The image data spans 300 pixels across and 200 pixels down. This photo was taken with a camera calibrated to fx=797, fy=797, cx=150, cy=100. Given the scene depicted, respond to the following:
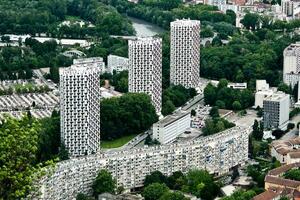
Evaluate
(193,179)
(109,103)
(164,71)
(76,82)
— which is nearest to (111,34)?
(164,71)

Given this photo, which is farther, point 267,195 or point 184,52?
point 184,52

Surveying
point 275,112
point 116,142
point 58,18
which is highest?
point 58,18

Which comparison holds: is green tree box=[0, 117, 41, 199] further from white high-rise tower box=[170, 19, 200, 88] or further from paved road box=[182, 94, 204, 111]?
white high-rise tower box=[170, 19, 200, 88]

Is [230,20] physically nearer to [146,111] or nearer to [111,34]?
[111,34]

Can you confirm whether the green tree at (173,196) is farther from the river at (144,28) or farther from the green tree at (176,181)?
the river at (144,28)

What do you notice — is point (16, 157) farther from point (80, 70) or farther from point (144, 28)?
point (144, 28)

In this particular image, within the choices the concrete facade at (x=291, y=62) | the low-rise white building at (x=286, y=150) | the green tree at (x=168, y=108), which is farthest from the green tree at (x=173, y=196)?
the concrete facade at (x=291, y=62)

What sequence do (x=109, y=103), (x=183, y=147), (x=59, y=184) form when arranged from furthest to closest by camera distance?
(x=109, y=103) < (x=183, y=147) < (x=59, y=184)

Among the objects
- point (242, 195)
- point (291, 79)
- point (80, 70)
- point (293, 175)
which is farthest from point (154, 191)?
point (291, 79)
